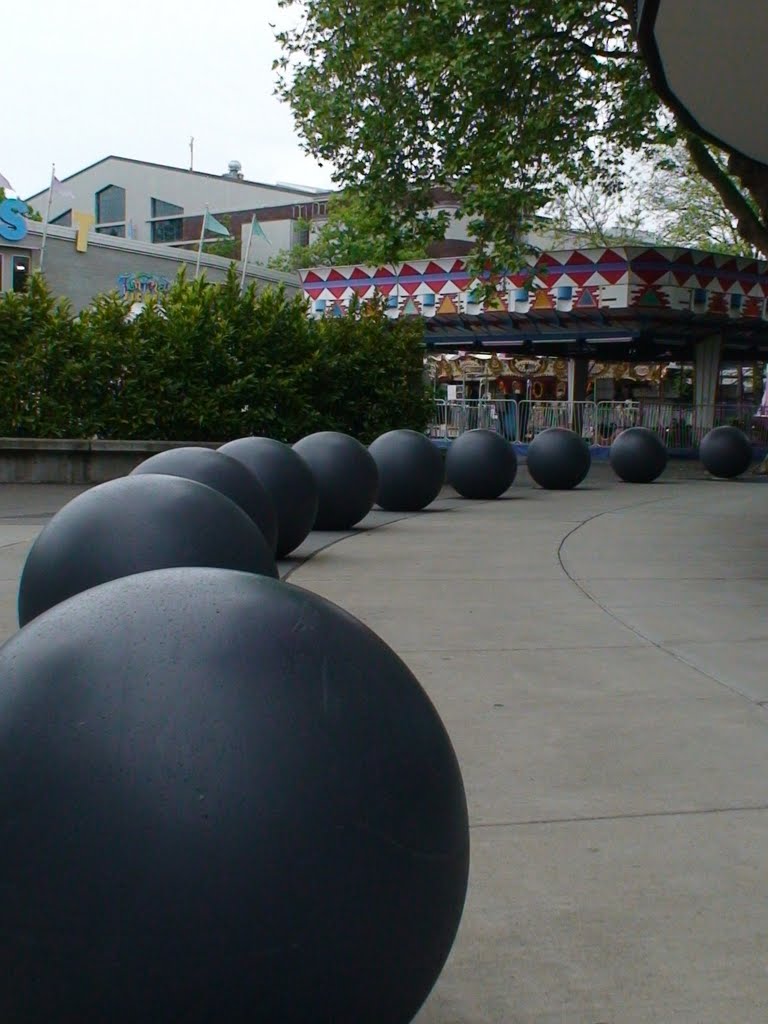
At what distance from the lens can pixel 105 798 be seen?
2.46 m

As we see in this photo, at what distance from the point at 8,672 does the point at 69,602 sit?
28 cm

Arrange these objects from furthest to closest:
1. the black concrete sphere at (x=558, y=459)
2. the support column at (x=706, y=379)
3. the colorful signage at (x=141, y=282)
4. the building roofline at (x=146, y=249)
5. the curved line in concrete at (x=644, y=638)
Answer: the colorful signage at (x=141, y=282)
the building roofline at (x=146, y=249)
the support column at (x=706, y=379)
the black concrete sphere at (x=558, y=459)
the curved line in concrete at (x=644, y=638)

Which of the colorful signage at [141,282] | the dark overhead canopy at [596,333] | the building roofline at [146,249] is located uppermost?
the building roofline at [146,249]

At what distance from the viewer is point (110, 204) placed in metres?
73.6

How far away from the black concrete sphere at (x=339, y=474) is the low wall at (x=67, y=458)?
654 cm

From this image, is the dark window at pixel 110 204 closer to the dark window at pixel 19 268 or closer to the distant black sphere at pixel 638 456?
the dark window at pixel 19 268

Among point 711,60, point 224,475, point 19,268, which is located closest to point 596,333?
point 19,268

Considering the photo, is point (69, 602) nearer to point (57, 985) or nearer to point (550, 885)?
point (57, 985)

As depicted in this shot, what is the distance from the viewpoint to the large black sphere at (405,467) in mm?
→ 17484

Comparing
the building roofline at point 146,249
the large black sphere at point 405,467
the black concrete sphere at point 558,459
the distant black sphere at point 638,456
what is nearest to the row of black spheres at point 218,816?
the large black sphere at point 405,467

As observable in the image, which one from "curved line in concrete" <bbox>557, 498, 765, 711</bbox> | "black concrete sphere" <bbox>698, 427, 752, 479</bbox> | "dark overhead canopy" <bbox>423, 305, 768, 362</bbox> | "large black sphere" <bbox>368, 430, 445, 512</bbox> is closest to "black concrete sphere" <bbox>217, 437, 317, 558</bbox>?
"curved line in concrete" <bbox>557, 498, 765, 711</bbox>

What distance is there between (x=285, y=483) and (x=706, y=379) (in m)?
26.1

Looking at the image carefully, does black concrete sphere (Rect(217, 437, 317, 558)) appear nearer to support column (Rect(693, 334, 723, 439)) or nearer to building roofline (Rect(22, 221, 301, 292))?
support column (Rect(693, 334, 723, 439))

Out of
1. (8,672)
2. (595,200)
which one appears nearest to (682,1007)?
(8,672)
